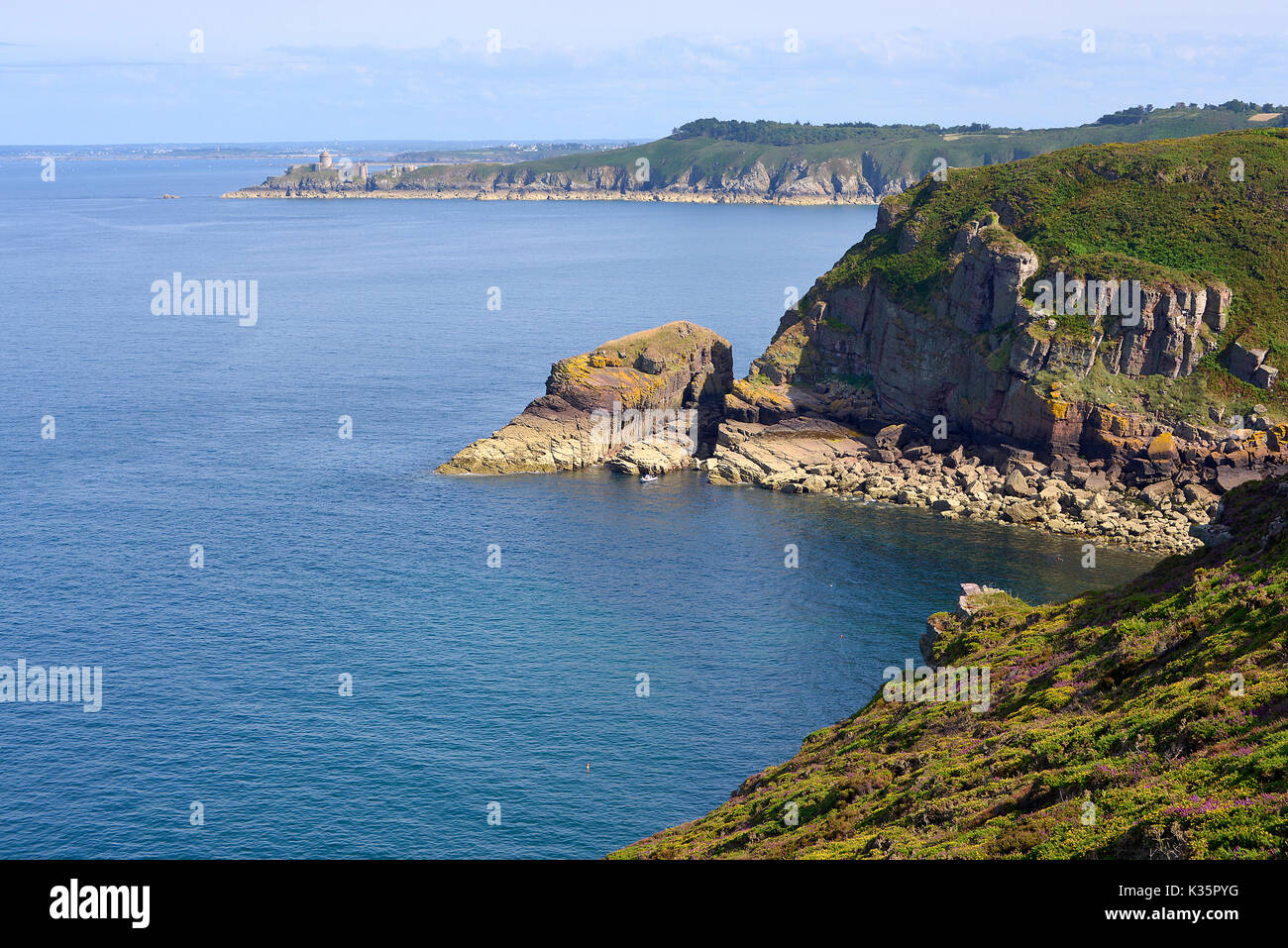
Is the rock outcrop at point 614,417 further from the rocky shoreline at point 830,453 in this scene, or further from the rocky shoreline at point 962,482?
the rocky shoreline at point 962,482

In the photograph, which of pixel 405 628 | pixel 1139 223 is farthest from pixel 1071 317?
pixel 405 628

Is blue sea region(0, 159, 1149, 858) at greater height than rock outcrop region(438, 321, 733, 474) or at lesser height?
lesser

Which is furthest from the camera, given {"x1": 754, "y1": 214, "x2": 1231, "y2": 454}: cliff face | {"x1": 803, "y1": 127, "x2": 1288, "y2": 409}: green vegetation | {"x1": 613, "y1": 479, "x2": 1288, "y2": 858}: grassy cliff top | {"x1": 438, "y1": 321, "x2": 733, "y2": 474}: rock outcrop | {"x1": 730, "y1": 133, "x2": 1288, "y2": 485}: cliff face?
{"x1": 438, "y1": 321, "x2": 733, "y2": 474}: rock outcrop

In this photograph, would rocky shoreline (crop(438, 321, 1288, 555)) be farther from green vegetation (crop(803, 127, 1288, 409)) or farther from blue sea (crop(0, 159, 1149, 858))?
green vegetation (crop(803, 127, 1288, 409))

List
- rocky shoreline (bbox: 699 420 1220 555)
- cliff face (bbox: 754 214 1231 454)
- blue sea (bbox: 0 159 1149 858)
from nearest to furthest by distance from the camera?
blue sea (bbox: 0 159 1149 858)
rocky shoreline (bbox: 699 420 1220 555)
cliff face (bbox: 754 214 1231 454)

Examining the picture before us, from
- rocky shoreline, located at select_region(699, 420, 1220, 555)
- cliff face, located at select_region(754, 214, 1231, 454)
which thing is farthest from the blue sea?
cliff face, located at select_region(754, 214, 1231, 454)

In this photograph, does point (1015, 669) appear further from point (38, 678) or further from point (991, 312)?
point (991, 312)

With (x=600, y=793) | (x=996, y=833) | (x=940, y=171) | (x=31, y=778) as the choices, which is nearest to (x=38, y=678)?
(x=31, y=778)

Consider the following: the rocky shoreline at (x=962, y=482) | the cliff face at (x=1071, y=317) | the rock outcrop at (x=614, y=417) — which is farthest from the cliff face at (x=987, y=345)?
the rock outcrop at (x=614, y=417)
